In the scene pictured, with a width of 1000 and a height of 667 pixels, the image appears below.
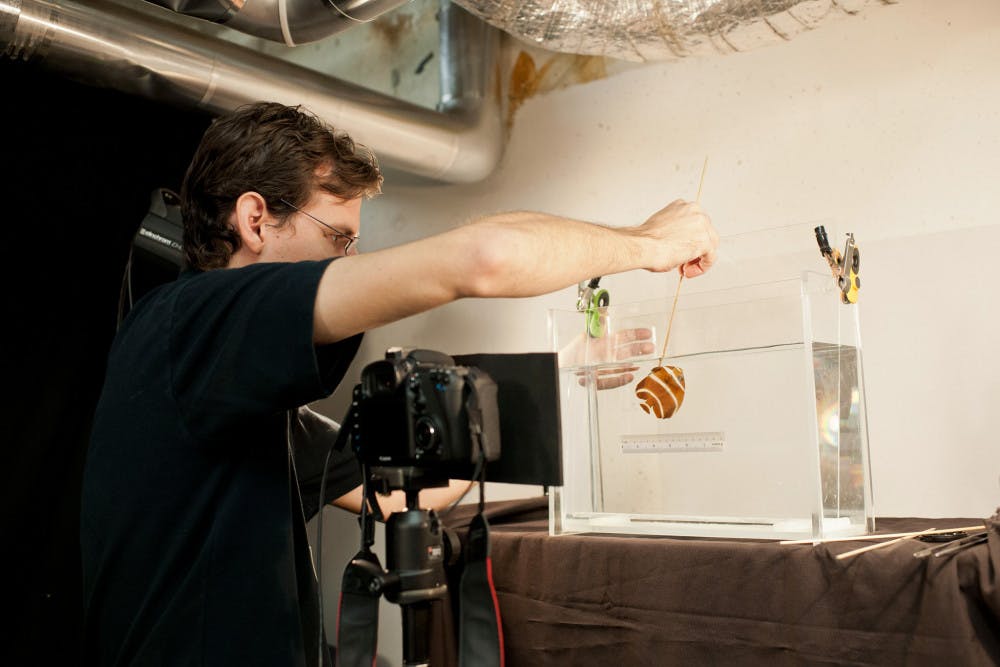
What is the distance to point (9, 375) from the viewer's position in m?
2.04

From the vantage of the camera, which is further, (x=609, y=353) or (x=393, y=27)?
(x=393, y=27)

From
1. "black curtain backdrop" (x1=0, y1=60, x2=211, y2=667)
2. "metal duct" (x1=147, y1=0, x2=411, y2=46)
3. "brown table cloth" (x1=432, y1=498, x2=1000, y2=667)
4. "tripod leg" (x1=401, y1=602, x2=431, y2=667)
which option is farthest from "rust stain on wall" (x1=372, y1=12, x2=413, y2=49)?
"tripod leg" (x1=401, y1=602, x2=431, y2=667)

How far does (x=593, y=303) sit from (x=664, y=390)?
0.81 feet

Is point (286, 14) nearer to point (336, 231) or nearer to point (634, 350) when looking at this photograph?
point (336, 231)

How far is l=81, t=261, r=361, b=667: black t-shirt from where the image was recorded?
0.88 meters

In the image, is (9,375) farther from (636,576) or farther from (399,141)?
(636,576)

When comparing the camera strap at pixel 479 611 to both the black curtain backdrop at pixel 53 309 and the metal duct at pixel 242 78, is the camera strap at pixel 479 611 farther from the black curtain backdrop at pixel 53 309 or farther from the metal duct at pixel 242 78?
the black curtain backdrop at pixel 53 309

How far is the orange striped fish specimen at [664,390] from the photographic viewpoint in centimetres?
133

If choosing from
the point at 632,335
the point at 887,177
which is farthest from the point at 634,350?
the point at 887,177

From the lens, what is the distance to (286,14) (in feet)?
5.14

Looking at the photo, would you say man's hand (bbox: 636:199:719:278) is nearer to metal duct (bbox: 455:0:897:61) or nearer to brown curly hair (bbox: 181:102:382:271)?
brown curly hair (bbox: 181:102:382:271)

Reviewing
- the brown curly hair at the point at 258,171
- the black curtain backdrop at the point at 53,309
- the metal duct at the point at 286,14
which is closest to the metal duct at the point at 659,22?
the metal duct at the point at 286,14

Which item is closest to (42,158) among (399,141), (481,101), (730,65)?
(399,141)

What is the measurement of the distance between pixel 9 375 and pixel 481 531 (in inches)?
67.1
